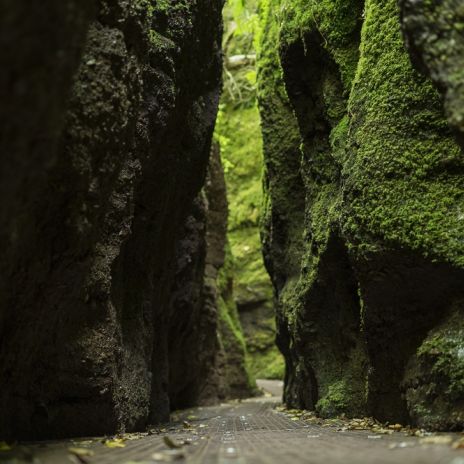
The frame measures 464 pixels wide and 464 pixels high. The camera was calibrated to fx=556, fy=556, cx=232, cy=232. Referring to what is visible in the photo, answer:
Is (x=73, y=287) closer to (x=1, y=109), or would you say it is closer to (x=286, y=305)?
(x=1, y=109)

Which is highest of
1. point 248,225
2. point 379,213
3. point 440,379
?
point 248,225

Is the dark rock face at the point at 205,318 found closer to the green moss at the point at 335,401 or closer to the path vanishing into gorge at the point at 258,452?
the green moss at the point at 335,401

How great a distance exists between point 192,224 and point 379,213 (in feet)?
17.9

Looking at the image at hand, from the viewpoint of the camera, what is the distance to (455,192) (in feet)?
16.3

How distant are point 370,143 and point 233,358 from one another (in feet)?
42.4

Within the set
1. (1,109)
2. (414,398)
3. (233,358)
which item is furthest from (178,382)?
(1,109)

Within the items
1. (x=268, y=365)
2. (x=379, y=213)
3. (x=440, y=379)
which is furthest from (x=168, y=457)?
(x=268, y=365)

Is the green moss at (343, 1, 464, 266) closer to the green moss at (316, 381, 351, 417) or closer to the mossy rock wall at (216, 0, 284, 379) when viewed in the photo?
the green moss at (316, 381, 351, 417)

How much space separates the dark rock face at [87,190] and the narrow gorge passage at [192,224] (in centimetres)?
2

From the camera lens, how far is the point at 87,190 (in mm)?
4238

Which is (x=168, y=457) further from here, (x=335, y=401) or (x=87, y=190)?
(x=335, y=401)

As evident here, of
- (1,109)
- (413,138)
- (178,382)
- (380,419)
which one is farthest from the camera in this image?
(178,382)

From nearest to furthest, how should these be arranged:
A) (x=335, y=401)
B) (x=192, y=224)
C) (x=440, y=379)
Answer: (x=440, y=379) → (x=335, y=401) → (x=192, y=224)

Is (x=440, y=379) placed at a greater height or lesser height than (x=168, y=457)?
greater
